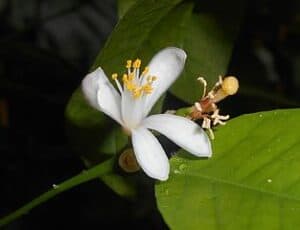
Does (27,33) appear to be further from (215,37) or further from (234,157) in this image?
(234,157)

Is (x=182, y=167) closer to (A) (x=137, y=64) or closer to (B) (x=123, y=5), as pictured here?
(A) (x=137, y=64)

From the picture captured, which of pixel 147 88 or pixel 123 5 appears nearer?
pixel 147 88

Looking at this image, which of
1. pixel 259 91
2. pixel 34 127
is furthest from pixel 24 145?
pixel 259 91

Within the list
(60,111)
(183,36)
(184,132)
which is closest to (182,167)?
(184,132)

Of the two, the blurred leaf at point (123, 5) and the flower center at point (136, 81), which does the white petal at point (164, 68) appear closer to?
the flower center at point (136, 81)

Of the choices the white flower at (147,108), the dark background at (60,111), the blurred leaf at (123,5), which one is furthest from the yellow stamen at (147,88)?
the dark background at (60,111)
